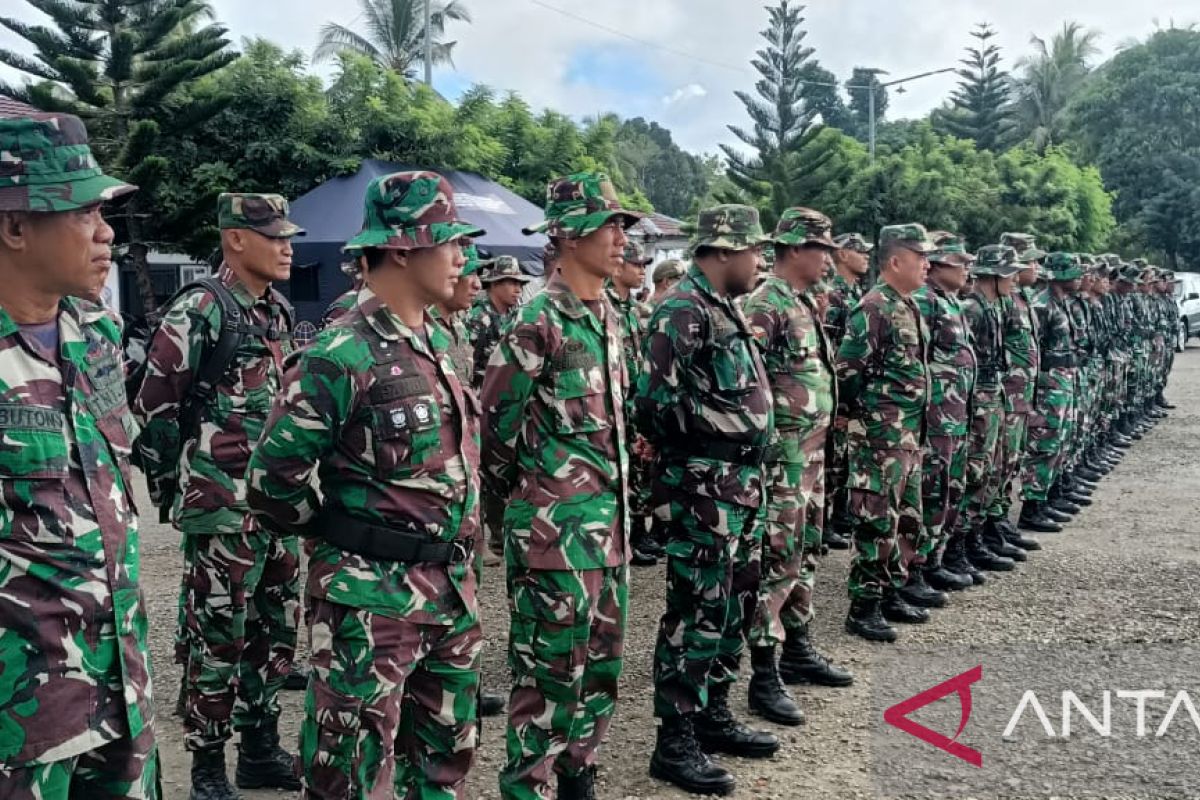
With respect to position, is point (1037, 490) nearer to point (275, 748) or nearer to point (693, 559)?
point (693, 559)

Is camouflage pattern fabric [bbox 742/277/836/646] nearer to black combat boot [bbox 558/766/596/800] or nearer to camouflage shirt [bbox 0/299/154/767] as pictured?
black combat boot [bbox 558/766/596/800]

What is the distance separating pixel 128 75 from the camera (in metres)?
15.5

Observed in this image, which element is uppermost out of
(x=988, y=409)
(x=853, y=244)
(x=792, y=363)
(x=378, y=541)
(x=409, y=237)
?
(x=853, y=244)

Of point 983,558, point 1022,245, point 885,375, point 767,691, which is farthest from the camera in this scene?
point 1022,245

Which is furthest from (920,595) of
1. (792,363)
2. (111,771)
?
(111,771)

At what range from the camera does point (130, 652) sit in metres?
2.11

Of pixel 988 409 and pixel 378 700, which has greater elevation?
pixel 988 409

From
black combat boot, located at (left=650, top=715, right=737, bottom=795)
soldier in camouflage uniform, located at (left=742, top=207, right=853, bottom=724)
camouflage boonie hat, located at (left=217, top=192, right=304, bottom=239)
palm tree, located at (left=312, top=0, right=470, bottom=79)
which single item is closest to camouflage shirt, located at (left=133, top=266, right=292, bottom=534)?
camouflage boonie hat, located at (left=217, top=192, right=304, bottom=239)

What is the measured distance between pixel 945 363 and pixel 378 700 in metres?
4.40

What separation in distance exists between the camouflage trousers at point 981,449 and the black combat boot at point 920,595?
0.81 meters

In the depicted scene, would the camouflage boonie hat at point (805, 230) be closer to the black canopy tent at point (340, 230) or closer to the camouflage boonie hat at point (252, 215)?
the camouflage boonie hat at point (252, 215)

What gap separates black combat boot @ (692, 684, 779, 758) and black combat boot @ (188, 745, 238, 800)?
1.68 meters

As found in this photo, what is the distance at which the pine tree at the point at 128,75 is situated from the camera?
14961mm

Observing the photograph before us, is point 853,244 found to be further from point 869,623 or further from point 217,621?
point 217,621
